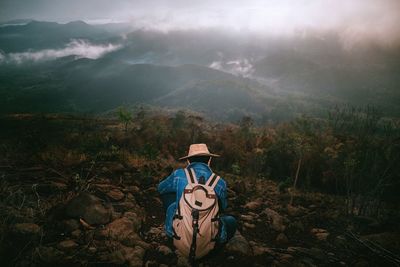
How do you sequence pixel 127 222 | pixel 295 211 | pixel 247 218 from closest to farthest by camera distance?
pixel 127 222, pixel 247 218, pixel 295 211

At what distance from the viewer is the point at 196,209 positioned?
3.42 metres

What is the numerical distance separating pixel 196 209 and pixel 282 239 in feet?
9.67

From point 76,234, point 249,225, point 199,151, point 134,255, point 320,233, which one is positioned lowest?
point 320,233

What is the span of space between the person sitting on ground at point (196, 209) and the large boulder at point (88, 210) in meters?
1.36

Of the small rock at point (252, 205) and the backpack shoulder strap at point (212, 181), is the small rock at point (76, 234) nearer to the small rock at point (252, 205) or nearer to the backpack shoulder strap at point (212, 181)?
the backpack shoulder strap at point (212, 181)

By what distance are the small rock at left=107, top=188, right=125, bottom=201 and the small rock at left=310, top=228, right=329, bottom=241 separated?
4259 millimetres

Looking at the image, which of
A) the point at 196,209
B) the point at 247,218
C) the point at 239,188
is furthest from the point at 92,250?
the point at 239,188

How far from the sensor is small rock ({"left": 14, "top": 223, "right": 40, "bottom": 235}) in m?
3.92

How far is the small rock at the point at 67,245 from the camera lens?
3912mm

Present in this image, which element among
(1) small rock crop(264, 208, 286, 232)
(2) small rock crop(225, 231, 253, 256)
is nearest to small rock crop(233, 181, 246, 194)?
(1) small rock crop(264, 208, 286, 232)

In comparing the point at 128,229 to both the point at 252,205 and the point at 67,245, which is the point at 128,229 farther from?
the point at 252,205

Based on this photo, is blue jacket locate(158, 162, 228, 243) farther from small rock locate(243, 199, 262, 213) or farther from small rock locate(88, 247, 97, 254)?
small rock locate(243, 199, 262, 213)

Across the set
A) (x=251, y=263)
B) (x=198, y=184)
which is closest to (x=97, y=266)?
(x=198, y=184)

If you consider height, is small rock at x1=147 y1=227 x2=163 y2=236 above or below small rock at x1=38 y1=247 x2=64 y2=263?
below
